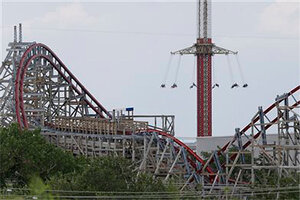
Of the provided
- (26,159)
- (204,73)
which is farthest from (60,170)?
(204,73)

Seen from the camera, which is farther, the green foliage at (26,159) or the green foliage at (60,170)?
the green foliage at (26,159)

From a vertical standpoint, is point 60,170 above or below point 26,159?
below

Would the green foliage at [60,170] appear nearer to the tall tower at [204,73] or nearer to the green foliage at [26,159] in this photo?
the green foliage at [26,159]

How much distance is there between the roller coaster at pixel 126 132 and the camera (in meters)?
42.1

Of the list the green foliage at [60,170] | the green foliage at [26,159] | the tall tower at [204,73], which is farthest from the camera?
the tall tower at [204,73]

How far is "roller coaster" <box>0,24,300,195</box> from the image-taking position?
4209 cm

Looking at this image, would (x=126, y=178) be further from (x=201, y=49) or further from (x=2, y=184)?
(x=201, y=49)

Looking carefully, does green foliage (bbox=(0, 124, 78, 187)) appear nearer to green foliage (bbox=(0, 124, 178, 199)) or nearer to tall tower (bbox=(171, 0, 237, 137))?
green foliage (bbox=(0, 124, 178, 199))

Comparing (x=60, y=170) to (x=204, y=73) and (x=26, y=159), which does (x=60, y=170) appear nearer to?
(x=26, y=159)

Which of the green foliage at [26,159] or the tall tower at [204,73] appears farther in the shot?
the tall tower at [204,73]

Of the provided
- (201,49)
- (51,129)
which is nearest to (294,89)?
(51,129)

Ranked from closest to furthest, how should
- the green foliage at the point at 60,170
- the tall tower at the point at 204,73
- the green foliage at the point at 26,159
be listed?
the green foliage at the point at 60,170
the green foliage at the point at 26,159
the tall tower at the point at 204,73

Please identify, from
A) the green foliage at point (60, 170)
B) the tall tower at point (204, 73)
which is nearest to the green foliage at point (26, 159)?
the green foliage at point (60, 170)

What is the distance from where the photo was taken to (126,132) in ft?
165
